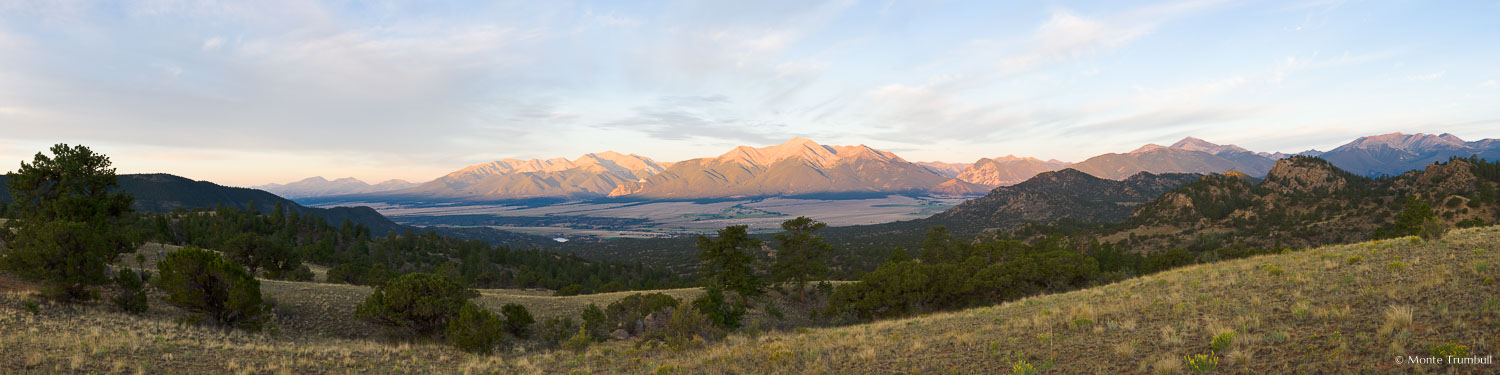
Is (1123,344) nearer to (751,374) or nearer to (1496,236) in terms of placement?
(751,374)

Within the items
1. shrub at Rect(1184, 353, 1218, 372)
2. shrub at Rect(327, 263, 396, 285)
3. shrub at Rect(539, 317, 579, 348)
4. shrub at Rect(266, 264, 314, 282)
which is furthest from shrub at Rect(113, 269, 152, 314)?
shrub at Rect(1184, 353, 1218, 372)

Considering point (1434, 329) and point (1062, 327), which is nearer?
point (1434, 329)

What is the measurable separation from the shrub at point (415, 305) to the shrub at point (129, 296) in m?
Result: 8.50

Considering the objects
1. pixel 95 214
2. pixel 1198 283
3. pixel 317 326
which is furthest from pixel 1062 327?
pixel 95 214

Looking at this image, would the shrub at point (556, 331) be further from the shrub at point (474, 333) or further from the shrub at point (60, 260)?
the shrub at point (60, 260)

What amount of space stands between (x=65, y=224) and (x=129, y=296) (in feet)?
13.1

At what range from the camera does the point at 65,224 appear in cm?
2369

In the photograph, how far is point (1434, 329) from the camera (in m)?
9.34

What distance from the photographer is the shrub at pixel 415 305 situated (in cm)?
2508

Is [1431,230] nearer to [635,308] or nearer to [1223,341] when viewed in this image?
[1223,341]

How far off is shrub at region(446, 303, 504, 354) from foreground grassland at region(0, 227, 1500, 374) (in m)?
1.03

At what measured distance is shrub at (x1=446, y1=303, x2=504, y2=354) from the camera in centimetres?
2220

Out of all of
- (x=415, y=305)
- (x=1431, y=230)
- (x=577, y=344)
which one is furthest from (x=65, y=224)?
(x=1431, y=230)

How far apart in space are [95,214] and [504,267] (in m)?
72.1
